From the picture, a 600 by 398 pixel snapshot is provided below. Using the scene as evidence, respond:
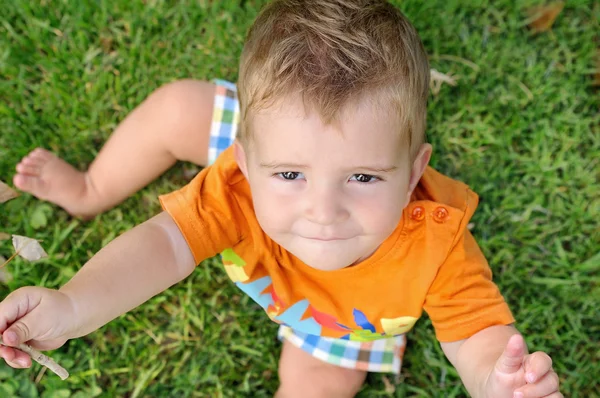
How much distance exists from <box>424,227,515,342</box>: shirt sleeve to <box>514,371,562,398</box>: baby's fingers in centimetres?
32

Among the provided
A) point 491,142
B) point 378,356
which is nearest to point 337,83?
point 378,356

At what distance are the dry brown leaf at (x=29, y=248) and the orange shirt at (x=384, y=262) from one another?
0.65 metres

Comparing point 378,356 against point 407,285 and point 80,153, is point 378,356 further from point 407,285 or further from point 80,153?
point 80,153

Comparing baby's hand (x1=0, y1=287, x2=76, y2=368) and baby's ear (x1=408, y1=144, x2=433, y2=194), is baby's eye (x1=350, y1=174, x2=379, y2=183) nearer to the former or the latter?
baby's ear (x1=408, y1=144, x2=433, y2=194)

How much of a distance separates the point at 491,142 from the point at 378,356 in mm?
936

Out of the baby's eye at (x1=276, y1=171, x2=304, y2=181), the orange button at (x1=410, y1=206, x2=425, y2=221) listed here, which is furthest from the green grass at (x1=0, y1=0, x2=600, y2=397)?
the baby's eye at (x1=276, y1=171, x2=304, y2=181)

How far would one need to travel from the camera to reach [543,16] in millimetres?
2543

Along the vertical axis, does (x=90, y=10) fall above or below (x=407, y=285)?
above

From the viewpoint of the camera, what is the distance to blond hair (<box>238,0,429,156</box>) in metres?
1.29

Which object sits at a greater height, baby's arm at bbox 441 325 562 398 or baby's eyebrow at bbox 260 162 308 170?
baby's eyebrow at bbox 260 162 308 170

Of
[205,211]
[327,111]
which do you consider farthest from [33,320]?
[327,111]

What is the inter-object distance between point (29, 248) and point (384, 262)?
3.89 ft

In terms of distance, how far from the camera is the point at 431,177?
1.75m

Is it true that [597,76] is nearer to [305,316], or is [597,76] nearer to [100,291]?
[305,316]
